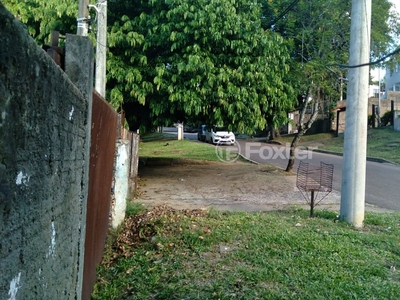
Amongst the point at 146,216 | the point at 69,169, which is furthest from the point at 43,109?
the point at 146,216

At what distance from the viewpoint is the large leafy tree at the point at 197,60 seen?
9.83 metres

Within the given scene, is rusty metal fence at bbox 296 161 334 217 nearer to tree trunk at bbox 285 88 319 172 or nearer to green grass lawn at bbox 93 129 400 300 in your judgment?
green grass lawn at bbox 93 129 400 300

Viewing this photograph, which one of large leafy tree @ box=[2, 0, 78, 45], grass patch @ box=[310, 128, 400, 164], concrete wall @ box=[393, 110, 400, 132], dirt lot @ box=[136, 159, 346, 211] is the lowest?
dirt lot @ box=[136, 159, 346, 211]

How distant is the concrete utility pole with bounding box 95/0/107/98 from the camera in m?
7.82

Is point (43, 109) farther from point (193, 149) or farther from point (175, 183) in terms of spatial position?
point (193, 149)

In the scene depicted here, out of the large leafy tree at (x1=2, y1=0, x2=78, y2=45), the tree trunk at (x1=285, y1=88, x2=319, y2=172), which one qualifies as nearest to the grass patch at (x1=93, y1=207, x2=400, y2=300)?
the large leafy tree at (x1=2, y1=0, x2=78, y2=45)

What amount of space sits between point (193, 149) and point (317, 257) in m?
19.2

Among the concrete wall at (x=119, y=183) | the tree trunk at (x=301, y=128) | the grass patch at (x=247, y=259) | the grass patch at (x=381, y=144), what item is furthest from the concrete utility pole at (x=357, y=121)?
the grass patch at (x=381, y=144)

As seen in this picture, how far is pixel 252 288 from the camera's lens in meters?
3.79

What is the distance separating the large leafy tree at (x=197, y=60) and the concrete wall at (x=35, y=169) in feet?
24.1

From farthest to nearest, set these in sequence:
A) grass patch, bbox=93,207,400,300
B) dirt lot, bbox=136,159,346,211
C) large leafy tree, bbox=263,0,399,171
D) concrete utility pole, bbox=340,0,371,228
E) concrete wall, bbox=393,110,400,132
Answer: concrete wall, bbox=393,110,400,132
large leafy tree, bbox=263,0,399,171
dirt lot, bbox=136,159,346,211
concrete utility pole, bbox=340,0,371,228
grass patch, bbox=93,207,400,300

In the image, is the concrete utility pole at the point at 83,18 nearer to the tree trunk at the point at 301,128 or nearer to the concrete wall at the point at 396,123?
the tree trunk at the point at 301,128

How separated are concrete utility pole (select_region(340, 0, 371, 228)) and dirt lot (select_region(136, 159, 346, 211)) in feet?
5.93

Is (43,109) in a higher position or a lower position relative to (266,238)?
higher
